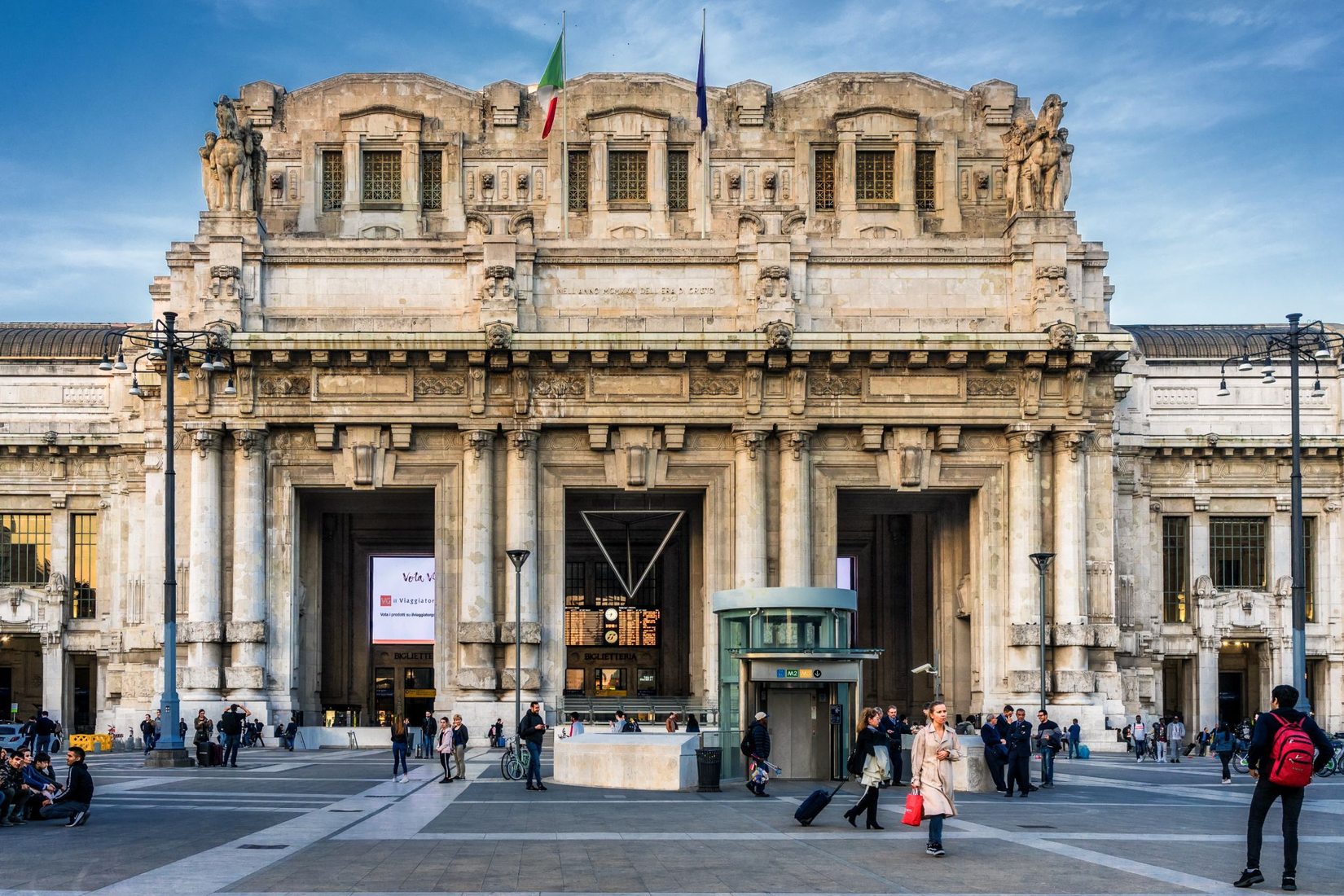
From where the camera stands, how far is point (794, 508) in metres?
53.2

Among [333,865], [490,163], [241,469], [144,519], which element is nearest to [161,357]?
[241,469]

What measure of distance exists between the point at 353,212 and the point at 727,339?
1639 centimetres

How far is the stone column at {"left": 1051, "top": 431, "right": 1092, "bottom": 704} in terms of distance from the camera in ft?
172

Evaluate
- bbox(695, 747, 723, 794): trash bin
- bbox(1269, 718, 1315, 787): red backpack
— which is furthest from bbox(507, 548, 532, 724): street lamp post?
bbox(1269, 718, 1315, 787): red backpack

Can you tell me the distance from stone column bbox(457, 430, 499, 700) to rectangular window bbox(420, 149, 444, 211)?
461 inches

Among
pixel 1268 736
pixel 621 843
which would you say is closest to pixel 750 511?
pixel 621 843

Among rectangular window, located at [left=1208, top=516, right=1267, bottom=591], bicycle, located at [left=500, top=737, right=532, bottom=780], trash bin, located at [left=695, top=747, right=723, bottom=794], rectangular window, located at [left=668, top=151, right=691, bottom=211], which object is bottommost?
bicycle, located at [left=500, top=737, right=532, bottom=780]

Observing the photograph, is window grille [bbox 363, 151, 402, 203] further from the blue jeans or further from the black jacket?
the black jacket

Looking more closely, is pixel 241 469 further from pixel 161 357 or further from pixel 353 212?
pixel 353 212

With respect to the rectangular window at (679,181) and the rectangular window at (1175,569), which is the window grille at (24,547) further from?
the rectangular window at (1175,569)

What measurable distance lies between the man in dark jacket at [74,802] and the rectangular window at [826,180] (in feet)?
138

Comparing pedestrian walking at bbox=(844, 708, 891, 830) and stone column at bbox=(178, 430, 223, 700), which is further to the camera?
stone column at bbox=(178, 430, 223, 700)

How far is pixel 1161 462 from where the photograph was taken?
62.8 m

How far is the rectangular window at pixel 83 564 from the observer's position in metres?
63.3
